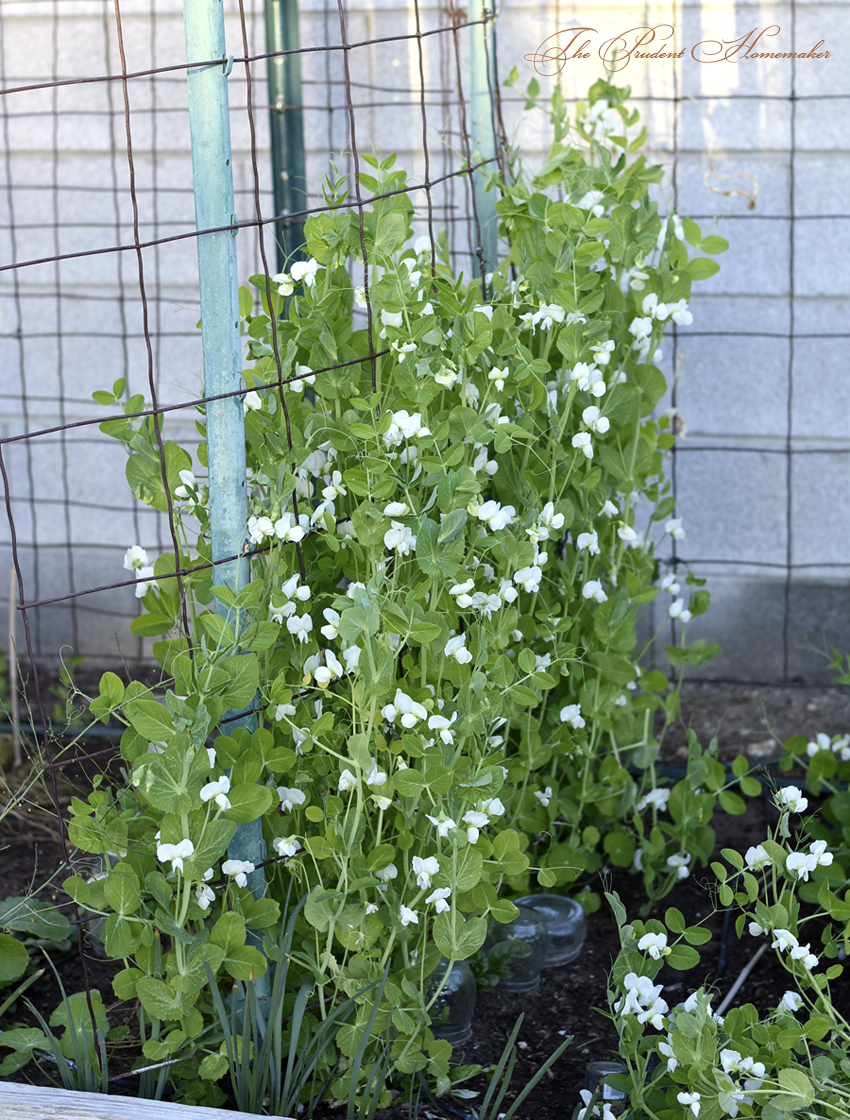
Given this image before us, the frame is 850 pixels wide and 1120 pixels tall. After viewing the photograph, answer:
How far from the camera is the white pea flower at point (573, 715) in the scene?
176cm

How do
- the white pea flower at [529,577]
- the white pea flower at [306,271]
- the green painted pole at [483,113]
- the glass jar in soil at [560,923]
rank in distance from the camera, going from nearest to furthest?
the white pea flower at [306,271]
the white pea flower at [529,577]
the glass jar in soil at [560,923]
the green painted pole at [483,113]

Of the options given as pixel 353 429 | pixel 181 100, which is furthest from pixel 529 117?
pixel 353 429

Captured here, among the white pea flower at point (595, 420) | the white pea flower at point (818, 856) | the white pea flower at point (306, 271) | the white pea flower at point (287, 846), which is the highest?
the white pea flower at point (306, 271)

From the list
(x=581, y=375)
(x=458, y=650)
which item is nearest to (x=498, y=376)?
(x=581, y=375)

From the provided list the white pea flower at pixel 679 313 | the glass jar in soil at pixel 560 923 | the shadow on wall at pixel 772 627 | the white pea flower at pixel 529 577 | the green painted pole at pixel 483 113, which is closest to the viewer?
the white pea flower at pixel 529 577

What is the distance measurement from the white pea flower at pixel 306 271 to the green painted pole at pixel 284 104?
1066 mm

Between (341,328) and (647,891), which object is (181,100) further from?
(647,891)

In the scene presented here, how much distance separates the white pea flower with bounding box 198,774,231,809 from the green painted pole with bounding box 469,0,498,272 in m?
1.13

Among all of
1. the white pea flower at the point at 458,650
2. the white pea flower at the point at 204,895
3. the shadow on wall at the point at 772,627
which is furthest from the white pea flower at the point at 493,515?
the shadow on wall at the point at 772,627

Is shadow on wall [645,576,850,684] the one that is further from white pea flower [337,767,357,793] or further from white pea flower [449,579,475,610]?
white pea flower [337,767,357,793]

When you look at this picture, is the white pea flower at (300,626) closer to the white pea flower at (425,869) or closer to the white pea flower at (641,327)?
the white pea flower at (425,869)

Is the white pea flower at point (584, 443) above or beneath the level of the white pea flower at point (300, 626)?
above

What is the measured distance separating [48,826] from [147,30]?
86.4 inches

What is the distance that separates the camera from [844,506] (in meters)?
2.98
